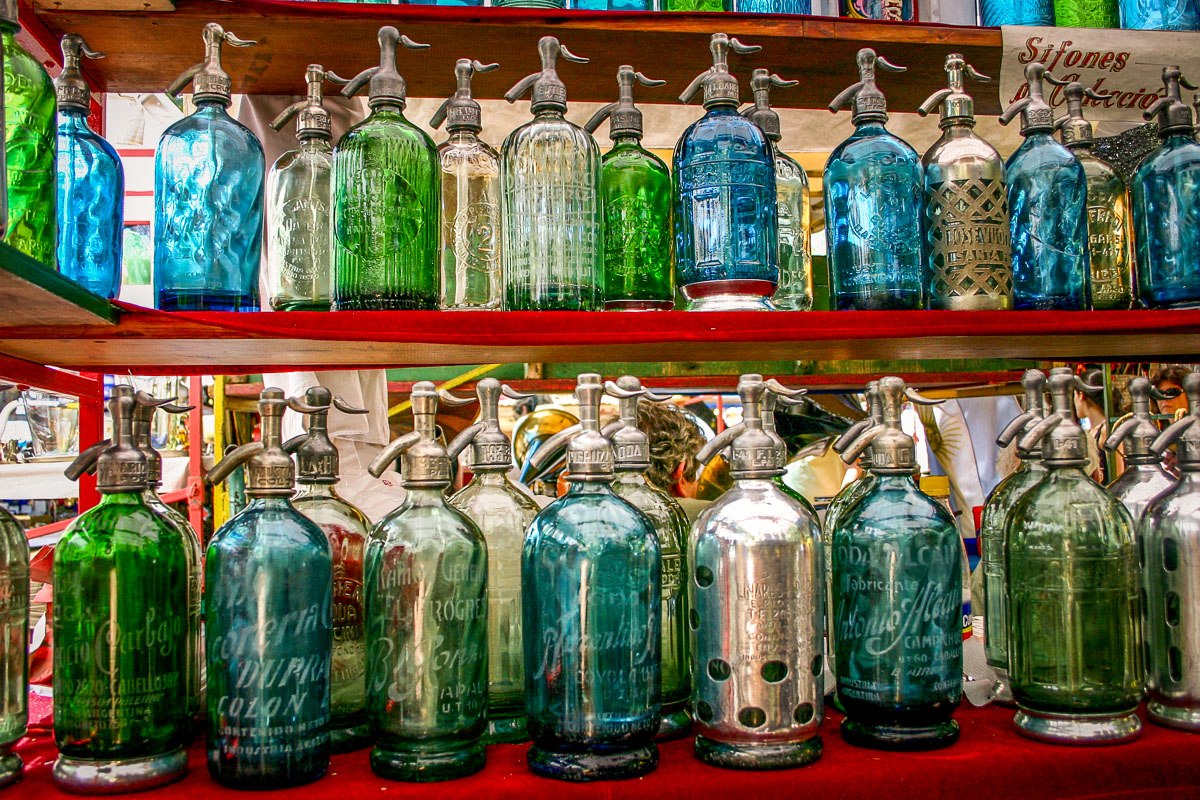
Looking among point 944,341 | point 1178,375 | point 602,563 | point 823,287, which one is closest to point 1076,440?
point 944,341

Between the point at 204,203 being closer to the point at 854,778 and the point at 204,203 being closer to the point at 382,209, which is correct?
the point at 382,209

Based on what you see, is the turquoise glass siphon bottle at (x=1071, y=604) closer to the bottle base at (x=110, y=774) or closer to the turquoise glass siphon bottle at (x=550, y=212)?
the turquoise glass siphon bottle at (x=550, y=212)

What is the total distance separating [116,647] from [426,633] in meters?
0.30

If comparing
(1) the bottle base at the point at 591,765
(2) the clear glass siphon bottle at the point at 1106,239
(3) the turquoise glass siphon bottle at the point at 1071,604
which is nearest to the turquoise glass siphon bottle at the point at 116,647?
(1) the bottle base at the point at 591,765

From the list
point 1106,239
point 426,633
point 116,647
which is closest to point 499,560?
point 426,633

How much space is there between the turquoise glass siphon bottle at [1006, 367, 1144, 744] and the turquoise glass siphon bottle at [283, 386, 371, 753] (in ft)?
2.54

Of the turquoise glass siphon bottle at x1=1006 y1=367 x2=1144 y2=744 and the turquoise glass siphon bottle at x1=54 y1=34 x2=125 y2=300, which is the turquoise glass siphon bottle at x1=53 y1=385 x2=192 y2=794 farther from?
the turquoise glass siphon bottle at x1=1006 y1=367 x2=1144 y2=744

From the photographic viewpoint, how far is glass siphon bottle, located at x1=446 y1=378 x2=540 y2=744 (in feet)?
3.60

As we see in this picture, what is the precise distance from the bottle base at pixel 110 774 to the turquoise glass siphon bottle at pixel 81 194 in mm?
517

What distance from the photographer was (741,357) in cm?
140

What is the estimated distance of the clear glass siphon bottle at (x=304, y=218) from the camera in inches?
46.4

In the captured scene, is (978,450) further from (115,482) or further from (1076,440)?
(115,482)

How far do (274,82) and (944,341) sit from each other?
108cm

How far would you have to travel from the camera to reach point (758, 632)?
1.00 metres
